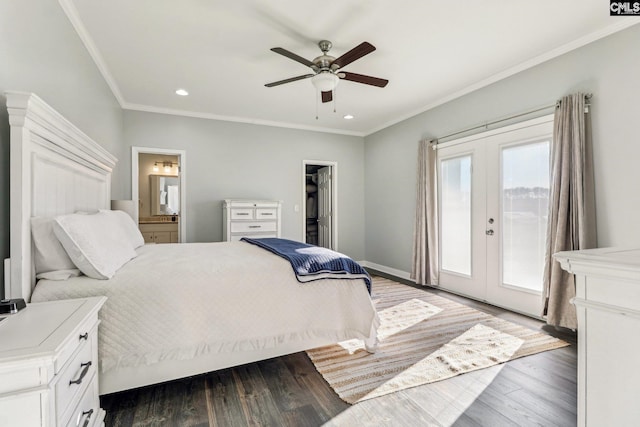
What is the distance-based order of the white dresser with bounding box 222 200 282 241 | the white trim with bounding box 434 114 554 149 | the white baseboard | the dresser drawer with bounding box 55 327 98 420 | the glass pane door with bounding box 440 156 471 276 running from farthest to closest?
the white baseboard → the white dresser with bounding box 222 200 282 241 → the glass pane door with bounding box 440 156 471 276 → the white trim with bounding box 434 114 554 149 → the dresser drawer with bounding box 55 327 98 420

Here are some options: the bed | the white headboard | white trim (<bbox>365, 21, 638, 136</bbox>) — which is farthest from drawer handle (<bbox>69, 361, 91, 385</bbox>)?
white trim (<bbox>365, 21, 638, 136</bbox>)

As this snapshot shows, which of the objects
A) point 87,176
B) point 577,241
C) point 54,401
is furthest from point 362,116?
point 54,401

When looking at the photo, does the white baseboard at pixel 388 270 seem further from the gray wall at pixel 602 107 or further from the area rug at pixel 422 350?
the gray wall at pixel 602 107

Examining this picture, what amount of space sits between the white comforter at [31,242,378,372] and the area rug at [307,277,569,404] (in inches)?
9.1

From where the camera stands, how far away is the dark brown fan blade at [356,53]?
7.46 feet

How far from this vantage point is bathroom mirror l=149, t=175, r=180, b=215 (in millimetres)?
5949

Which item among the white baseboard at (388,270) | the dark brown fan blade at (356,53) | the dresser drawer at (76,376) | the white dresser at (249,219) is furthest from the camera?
the white baseboard at (388,270)

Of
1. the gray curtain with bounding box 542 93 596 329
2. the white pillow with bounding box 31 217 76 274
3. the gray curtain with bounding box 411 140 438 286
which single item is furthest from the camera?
the gray curtain with bounding box 411 140 438 286

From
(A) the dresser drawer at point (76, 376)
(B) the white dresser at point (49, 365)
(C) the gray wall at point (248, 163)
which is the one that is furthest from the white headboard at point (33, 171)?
(C) the gray wall at point (248, 163)

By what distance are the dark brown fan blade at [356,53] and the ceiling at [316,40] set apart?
0.25 metres

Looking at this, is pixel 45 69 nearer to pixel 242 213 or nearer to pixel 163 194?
pixel 242 213

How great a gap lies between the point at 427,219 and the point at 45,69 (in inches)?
163

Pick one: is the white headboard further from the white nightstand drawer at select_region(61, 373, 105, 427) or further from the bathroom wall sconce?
the bathroom wall sconce

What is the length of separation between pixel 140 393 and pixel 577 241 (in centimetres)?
353
